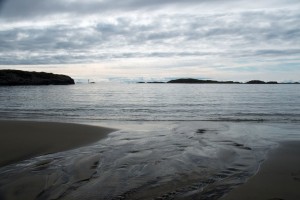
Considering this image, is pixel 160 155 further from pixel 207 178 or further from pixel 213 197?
pixel 213 197

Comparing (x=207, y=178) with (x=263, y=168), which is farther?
Result: (x=263, y=168)

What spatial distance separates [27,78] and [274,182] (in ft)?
484

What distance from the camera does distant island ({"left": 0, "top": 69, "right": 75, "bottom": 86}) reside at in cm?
12712

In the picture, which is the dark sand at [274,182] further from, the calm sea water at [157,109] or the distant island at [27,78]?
the distant island at [27,78]

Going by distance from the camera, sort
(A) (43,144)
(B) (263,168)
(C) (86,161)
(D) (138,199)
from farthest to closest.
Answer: (A) (43,144) → (C) (86,161) → (B) (263,168) → (D) (138,199)

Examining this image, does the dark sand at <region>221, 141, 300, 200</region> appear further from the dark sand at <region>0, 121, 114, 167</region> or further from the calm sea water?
the calm sea water

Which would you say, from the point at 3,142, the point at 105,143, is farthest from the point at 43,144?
the point at 105,143

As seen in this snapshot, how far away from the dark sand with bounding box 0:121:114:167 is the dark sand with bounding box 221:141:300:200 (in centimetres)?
582

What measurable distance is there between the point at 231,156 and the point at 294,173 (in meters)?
1.90

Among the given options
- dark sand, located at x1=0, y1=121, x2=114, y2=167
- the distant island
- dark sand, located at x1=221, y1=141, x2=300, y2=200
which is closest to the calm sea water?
dark sand, located at x1=0, y1=121, x2=114, y2=167

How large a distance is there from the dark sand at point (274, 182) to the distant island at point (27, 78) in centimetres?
13356

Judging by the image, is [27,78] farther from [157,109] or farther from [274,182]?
[274,182]

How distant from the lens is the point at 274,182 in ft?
19.2

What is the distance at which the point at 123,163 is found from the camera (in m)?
7.23
